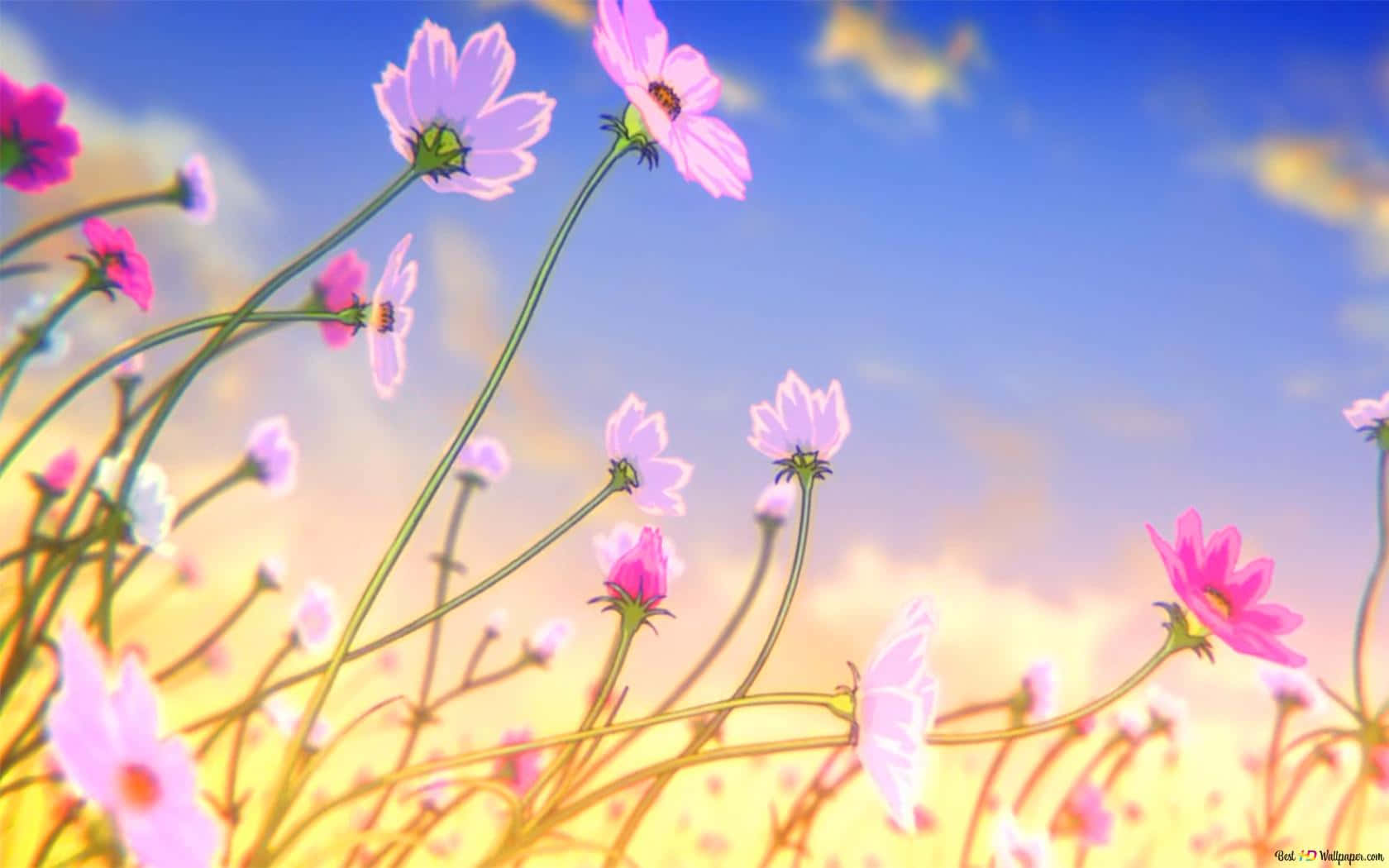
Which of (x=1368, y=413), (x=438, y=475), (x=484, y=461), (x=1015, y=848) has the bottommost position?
(x=1015, y=848)

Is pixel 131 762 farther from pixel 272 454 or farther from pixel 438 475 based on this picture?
pixel 272 454

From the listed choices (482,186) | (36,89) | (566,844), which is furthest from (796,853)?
(36,89)

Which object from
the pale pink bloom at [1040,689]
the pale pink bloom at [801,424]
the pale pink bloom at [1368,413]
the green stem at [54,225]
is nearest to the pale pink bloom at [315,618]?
the green stem at [54,225]

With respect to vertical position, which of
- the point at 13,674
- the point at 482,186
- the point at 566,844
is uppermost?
the point at 482,186

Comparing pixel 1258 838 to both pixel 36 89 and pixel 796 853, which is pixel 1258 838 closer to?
pixel 796 853

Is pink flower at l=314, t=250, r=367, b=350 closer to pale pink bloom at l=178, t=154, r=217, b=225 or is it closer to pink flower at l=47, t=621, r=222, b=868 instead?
pale pink bloom at l=178, t=154, r=217, b=225

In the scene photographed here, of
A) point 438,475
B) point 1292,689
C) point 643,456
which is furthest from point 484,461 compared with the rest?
point 1292,689

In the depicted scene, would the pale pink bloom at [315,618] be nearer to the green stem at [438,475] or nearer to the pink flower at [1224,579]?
the green stem at [438,475]
